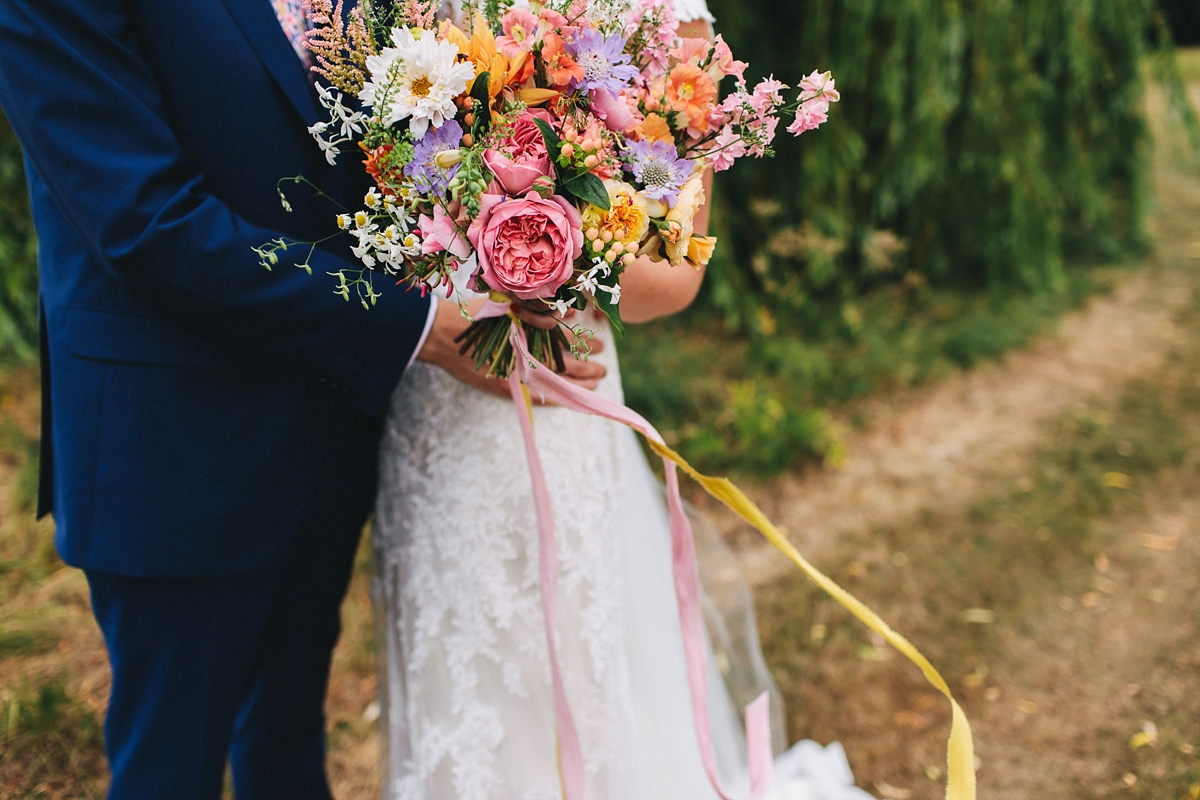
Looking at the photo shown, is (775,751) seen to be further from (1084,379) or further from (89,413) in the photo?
(1084,379)

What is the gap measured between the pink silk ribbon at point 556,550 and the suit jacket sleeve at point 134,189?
0.92 feet

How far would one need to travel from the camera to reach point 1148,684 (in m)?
2.56

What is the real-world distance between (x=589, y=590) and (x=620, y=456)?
311 mm

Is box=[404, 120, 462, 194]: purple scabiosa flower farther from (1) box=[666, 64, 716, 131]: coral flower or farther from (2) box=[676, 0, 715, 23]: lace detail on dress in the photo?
(2) box=[676, 0, 715, 23]: lace detail on dress

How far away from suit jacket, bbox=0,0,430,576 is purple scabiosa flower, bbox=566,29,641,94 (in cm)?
45

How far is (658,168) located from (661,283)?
0.43 m

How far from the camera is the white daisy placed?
1.04m

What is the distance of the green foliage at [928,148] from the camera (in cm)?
397

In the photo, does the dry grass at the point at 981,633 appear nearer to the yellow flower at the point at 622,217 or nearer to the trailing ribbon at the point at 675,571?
the trailing ribbon at the point at 675,571

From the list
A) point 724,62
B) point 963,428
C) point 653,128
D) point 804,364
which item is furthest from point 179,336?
point 963,428

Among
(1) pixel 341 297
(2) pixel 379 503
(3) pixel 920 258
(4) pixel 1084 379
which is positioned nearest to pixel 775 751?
(2) pixel 379 503

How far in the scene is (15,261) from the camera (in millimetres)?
3875

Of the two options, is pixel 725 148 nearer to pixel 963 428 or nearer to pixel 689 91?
pixel 689 91

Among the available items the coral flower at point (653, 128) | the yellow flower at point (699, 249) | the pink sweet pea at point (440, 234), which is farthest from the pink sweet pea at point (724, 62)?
the pink sweet pea at point (440, 234)
